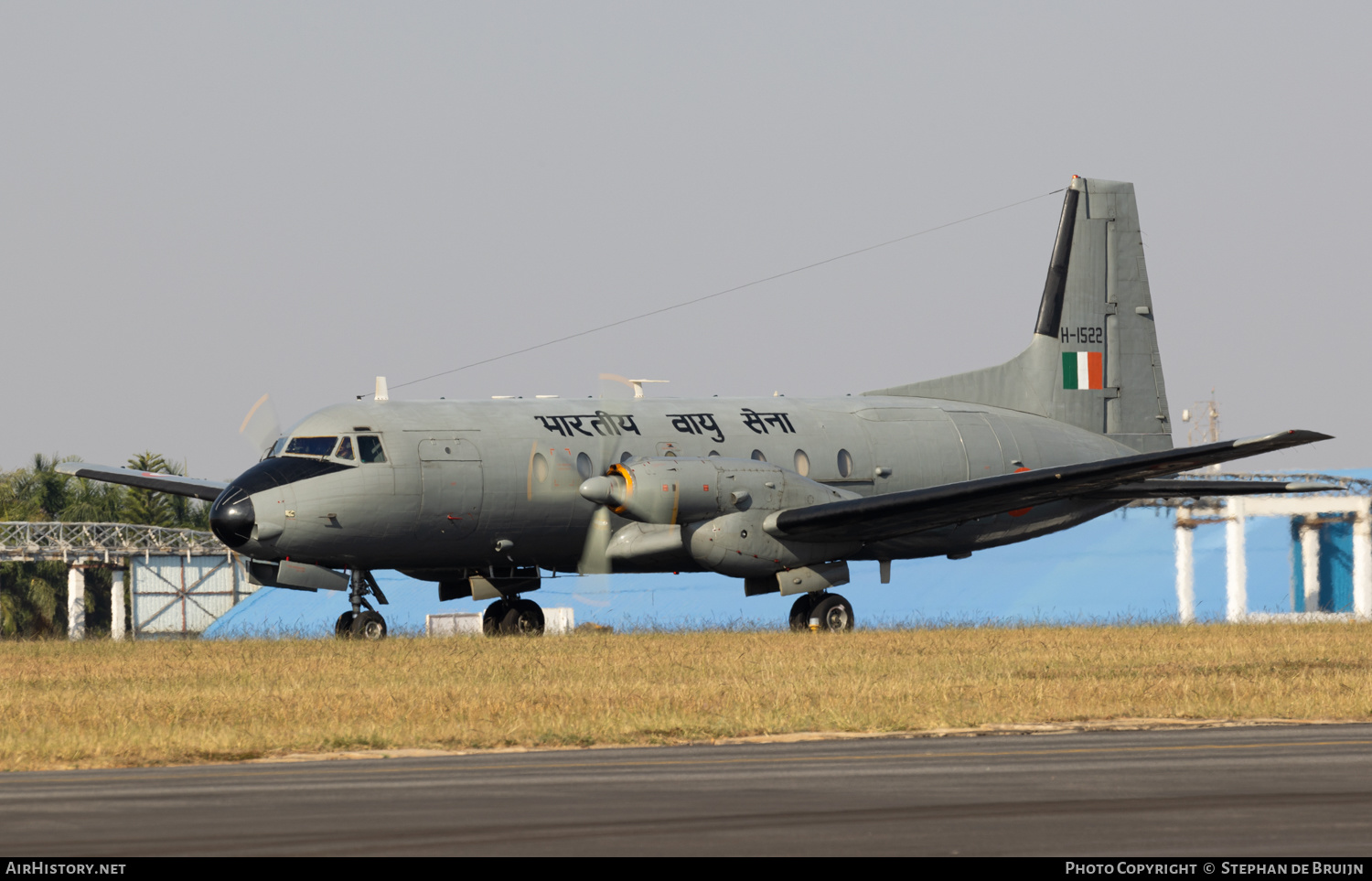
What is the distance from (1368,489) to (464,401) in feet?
112

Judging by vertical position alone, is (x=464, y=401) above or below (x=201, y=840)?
above

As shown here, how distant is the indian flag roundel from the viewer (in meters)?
34.1

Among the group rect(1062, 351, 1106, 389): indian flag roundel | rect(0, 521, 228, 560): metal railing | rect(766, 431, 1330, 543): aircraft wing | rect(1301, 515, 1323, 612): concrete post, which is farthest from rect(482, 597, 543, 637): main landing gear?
rect(0, 521, 228, 560): metal railing

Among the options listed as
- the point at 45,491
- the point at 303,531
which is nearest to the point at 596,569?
the point at 303,531

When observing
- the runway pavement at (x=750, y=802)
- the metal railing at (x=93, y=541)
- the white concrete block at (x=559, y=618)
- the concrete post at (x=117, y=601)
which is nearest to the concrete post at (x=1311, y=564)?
the white concrete block at (x=559, y=618)

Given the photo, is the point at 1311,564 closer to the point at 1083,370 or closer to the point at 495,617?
the point at 1083,370

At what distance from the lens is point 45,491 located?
80.1 meters

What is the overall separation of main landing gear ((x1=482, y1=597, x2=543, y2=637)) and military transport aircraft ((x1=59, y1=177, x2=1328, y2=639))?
49mm

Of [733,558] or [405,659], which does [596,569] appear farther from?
[405,659]

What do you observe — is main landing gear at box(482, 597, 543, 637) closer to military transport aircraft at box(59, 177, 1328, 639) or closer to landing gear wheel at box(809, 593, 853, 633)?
military transport aircraft at box(59, 177, 1328, 639)

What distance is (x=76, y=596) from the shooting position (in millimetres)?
72312

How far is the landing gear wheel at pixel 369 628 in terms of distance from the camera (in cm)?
2728

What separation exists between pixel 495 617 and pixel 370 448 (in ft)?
14.7
